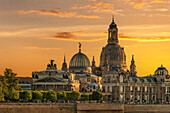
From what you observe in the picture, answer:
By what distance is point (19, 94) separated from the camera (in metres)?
134

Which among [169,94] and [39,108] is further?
[169,94]

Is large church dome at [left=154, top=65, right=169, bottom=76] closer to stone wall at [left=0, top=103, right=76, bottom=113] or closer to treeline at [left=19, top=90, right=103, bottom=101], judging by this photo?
treeline at [left=19, top=90, right=103, bottom=101]

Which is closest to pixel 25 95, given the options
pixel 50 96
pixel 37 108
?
pixel 50 96

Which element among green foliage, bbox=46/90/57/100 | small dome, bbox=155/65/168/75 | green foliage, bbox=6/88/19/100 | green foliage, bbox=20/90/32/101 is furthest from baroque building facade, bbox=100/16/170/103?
green foliage, bbox=6/88/19/100

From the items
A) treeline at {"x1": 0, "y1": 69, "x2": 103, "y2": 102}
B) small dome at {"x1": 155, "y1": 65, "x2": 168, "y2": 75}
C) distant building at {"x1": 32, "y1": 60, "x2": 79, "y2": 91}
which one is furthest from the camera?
small dome at {"x1": 155, "y1": 65, "x2": 168, "y2": 75}

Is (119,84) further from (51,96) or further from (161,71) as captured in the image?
(51,96)

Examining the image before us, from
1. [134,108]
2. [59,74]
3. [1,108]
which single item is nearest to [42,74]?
[59,74]

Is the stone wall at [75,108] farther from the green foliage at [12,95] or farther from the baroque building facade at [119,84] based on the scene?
the baroque building facade at [119,84]

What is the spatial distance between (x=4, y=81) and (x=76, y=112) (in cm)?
1920

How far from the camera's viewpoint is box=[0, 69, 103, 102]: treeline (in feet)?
405

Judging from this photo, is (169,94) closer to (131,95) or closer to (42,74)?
(131,95)

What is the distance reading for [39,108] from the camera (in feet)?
384

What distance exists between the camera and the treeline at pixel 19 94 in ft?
405

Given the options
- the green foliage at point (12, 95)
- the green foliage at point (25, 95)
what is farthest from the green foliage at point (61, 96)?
the green foliage at point (12, 95)
